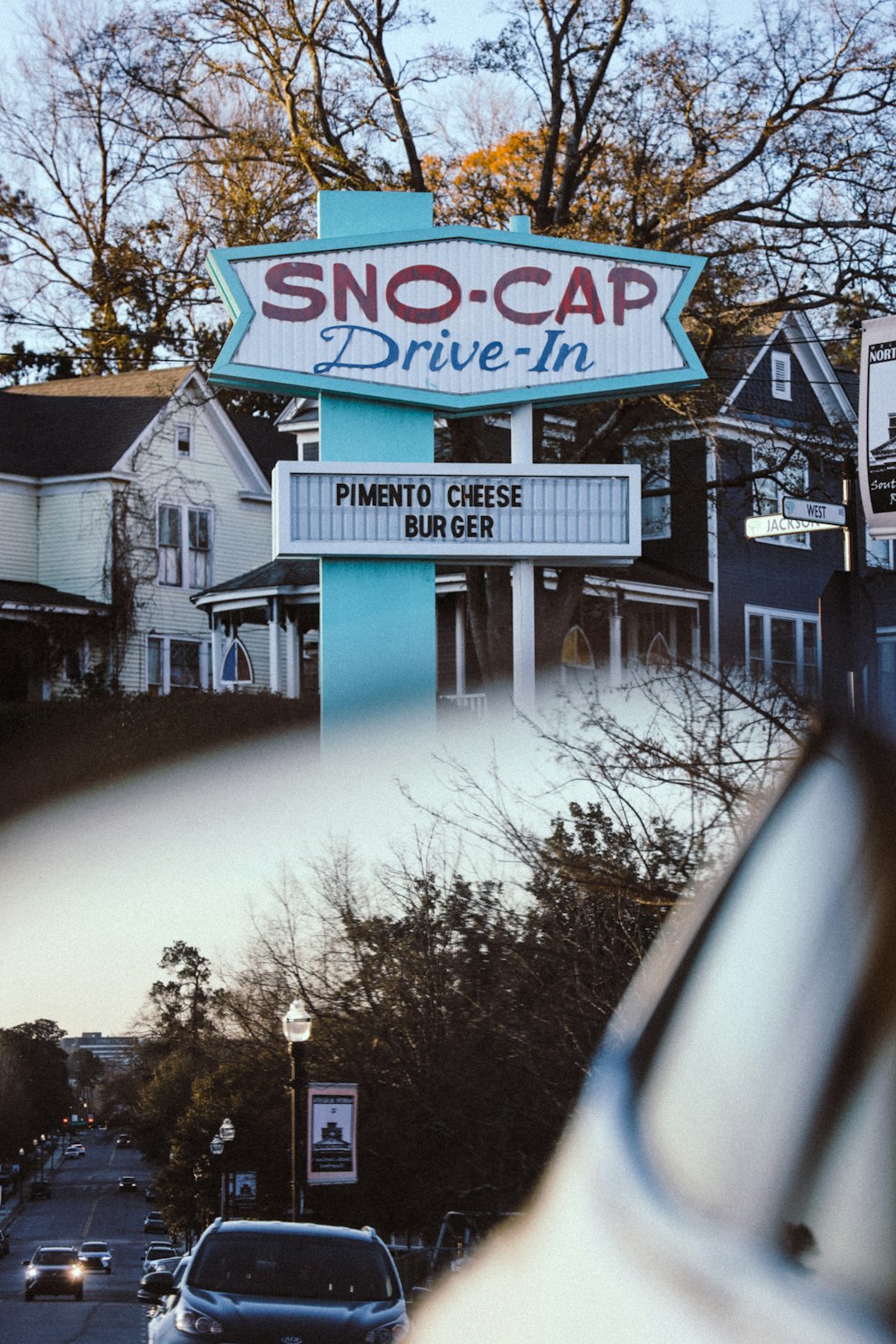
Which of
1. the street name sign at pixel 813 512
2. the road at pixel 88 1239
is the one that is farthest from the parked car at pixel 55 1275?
the street name sign at pixel 813 512

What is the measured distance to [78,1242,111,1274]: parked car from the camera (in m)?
37.1

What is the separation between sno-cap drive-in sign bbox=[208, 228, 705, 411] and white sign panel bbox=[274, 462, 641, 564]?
729 mm

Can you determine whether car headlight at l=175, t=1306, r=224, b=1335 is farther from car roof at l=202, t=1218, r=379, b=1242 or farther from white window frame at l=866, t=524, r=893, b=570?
white window frame at l=866, t=524, r=893, b=570

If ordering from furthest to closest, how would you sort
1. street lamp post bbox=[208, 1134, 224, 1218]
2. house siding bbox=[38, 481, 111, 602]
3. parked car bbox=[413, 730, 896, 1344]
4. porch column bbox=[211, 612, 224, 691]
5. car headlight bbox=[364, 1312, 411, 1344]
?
house siding bbox=[38, 481, 111, 602] → porch column bbox=[211, 612, 224, 691] → street lamp post bbox=[208, 1134, 224, 1218] → car headlight bbox=[364, 1312, 411, 1344] → parked car bbox=[413, 730, 896, 1344]

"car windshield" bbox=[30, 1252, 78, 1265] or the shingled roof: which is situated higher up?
the shingled roof

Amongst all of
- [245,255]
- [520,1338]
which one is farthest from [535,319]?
[520,1338]

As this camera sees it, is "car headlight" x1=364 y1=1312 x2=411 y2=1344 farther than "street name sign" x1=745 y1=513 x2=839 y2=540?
No

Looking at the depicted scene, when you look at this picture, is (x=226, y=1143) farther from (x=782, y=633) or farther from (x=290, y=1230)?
(x=782, y=633)

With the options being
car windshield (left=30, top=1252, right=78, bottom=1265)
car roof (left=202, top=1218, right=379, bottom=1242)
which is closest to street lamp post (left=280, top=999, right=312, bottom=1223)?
car roof (left=202, top=1218, right=379, bottom=1242)

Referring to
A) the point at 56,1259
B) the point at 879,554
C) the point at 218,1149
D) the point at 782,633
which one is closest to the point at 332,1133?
the point at 218,1149

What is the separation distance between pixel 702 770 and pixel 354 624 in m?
10.0

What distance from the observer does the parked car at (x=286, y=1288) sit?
808cm

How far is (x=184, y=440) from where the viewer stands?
116 feet

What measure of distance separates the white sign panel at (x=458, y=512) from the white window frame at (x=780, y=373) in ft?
64.7
